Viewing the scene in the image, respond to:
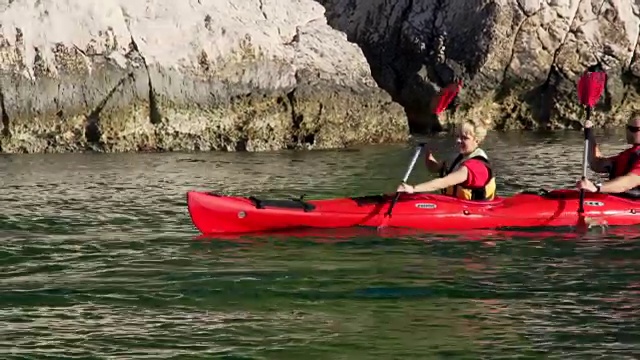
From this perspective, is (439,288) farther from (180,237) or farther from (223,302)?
(180,237)

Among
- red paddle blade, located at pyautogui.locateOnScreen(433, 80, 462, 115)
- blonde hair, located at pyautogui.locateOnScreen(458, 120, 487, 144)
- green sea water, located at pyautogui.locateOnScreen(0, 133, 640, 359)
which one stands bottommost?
green sea water, located at pyautogui.locateOnScreen(0, 133, 640, 359)

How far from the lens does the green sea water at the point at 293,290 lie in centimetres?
601

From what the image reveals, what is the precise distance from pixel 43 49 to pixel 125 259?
7.98 m

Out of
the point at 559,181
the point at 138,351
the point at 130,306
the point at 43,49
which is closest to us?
the point at 138,351

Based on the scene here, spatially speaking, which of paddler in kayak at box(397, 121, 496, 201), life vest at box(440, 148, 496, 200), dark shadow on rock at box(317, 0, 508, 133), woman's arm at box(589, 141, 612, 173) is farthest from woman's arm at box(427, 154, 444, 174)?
dark shadow on rock at box(317, 0, 508, 133)

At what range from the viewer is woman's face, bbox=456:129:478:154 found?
8930 mm

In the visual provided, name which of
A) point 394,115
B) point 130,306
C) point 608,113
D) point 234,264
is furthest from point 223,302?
point 608,113

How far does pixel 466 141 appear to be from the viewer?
8.96 meters

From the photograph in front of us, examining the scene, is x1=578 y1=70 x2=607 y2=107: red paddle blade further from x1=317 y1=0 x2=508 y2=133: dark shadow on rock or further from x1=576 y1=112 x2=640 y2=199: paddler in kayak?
x1=317 y1=0 x2=508 y2=133: dark shadow on rock

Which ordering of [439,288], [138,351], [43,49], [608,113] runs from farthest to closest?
[608,113] → [43,49] → [439,288] → [138,351]

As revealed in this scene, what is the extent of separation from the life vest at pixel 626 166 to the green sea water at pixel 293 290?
53 cm

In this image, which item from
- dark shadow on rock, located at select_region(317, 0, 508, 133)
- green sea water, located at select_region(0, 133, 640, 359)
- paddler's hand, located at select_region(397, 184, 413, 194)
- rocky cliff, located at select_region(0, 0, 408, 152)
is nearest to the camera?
green sea water, located at select_region(0, 133, 640, 359)

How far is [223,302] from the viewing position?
6.92 metres

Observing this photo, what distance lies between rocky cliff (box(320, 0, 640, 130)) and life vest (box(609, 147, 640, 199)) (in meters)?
10.2
